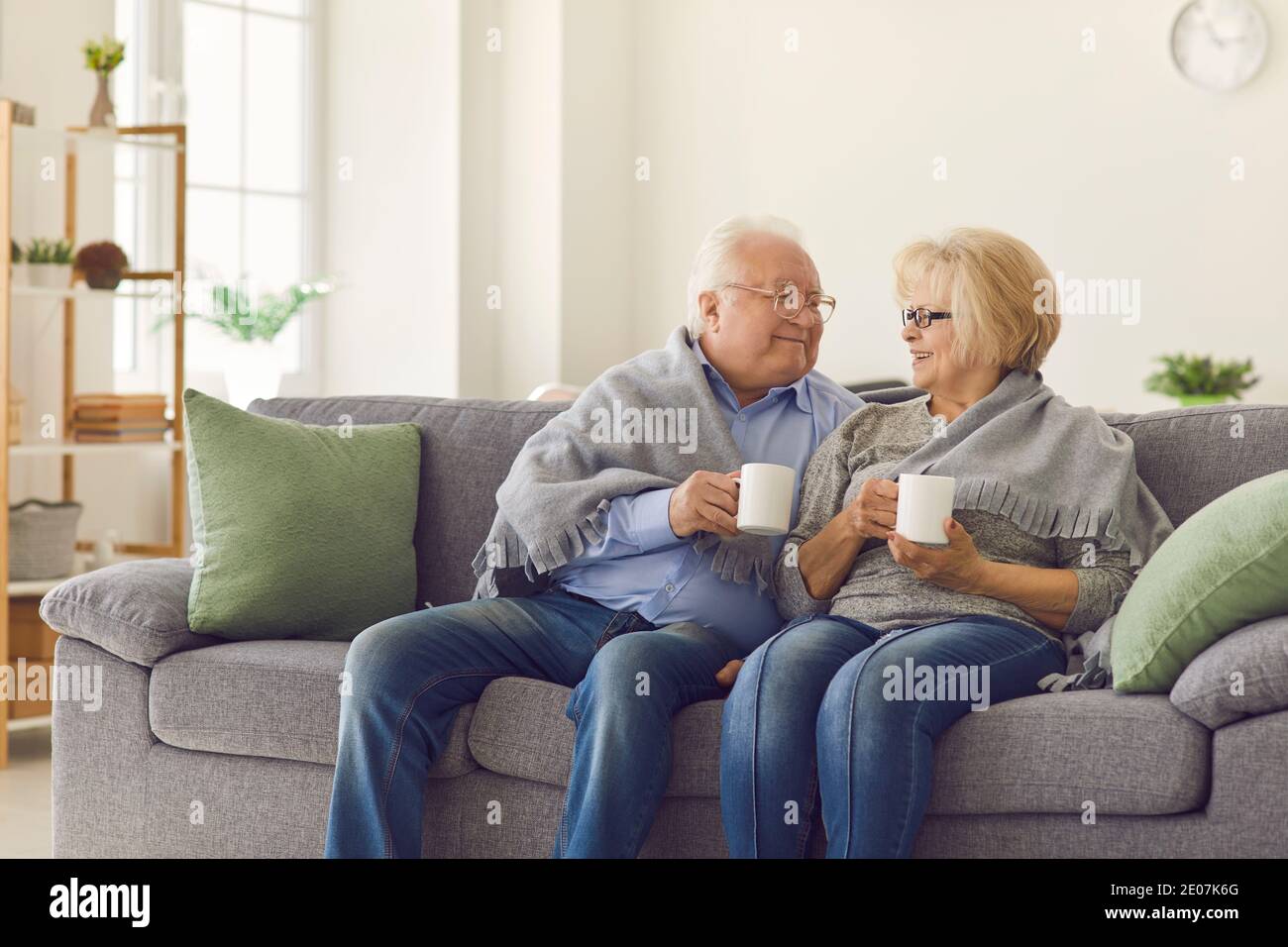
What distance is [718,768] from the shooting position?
1.87 metres

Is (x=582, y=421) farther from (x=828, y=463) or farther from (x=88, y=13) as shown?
(x=88, y=13)

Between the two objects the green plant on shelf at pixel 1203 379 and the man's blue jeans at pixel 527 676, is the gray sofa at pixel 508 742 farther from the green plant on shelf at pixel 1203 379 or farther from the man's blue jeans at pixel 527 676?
the green plant on shelf at pixel 1203 379

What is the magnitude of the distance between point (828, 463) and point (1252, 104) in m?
2.94

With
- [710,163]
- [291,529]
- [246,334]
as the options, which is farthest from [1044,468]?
[710,163]

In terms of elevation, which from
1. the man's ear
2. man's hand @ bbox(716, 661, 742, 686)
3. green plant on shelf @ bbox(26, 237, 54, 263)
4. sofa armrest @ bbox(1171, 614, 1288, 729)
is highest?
green plant on shelf @ bbox(26, 237, 54, 263)

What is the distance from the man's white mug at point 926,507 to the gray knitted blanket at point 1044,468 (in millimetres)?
198

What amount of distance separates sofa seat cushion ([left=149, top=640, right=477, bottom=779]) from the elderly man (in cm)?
13

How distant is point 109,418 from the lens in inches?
152

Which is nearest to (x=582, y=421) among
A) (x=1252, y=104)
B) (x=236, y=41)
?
(x=1252, y=104)

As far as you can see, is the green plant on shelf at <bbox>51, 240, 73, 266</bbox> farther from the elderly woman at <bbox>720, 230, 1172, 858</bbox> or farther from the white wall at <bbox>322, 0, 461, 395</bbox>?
the elderly woman at <bbox>720, 230, 1172, 858</bbox>

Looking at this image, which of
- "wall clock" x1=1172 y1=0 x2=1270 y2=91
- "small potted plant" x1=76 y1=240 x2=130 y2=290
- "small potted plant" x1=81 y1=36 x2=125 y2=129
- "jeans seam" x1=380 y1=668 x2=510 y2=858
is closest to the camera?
"jeans seam" x1=380 y1=668 x2=510 y2=858

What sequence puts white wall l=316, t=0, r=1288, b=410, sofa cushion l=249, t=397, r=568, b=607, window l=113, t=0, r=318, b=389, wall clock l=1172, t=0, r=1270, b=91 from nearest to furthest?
sofa cushion l=249, t=397, r=568, b=607
wall clock l=1172, t=0, r=1270, b=91
white wall l=316, t=0, r=1288, b=410
window l=113, t=0, r=318, b=389

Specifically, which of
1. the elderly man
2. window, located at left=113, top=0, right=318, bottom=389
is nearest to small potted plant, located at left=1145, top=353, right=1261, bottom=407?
the elderly man

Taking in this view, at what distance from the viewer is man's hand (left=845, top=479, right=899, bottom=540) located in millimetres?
1960
